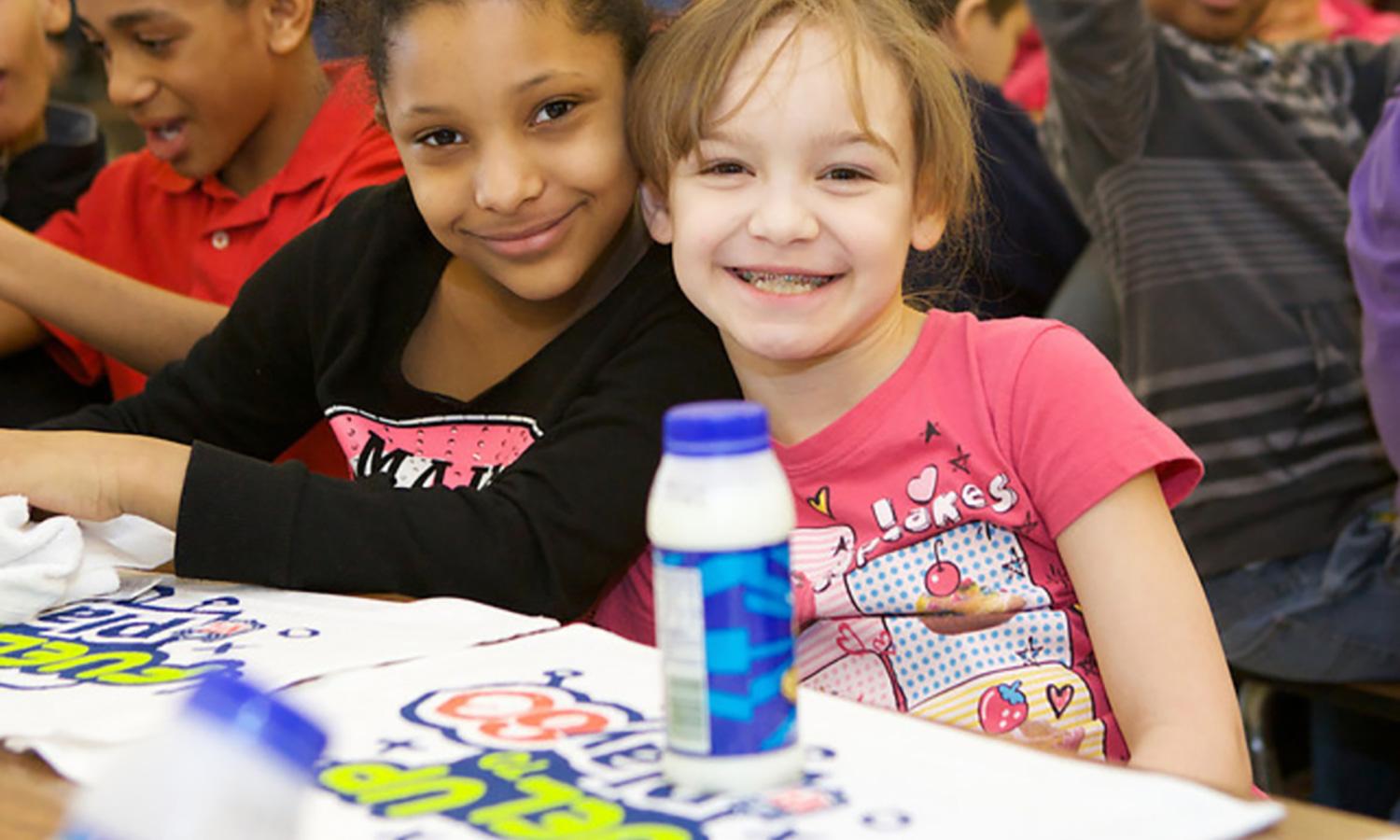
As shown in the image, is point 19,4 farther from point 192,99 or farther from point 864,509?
point 864,509

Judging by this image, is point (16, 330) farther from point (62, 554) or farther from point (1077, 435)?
point (1077, 435)

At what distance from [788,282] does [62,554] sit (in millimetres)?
570

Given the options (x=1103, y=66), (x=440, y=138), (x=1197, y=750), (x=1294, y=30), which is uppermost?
(x=1294, y=30)

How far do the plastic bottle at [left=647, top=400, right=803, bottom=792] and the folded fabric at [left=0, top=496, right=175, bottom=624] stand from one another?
596 mm

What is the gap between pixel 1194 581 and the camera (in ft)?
3.56

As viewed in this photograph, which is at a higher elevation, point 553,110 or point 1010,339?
point 553,110

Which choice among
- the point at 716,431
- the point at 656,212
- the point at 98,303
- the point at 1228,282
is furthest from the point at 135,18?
the point at 716,431

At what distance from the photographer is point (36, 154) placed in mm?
2318

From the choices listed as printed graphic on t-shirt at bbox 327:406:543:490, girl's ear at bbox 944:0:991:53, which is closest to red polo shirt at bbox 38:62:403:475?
printed graphic on t-shirt at bbox 327:406:543:490

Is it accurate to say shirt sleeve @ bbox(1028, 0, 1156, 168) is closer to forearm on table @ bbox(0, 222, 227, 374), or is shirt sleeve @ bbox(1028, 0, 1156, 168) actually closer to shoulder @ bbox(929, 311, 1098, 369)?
shoulder @ bbox(929, 311, 1098, 369)

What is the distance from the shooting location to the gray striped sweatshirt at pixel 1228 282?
6.55 ft

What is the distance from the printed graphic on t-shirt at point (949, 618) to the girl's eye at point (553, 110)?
422mm

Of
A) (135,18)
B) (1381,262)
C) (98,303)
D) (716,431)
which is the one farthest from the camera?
(135,18)

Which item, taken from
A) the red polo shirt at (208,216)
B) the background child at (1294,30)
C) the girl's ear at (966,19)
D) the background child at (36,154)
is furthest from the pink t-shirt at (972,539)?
the background child at (1294,30)
